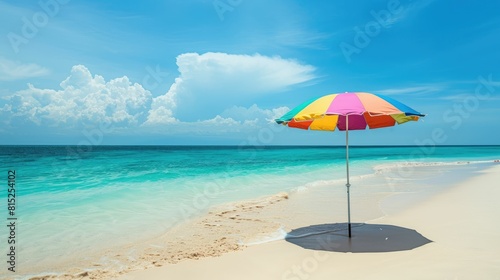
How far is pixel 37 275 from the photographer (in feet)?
15.8

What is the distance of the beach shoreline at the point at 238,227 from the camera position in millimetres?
5035

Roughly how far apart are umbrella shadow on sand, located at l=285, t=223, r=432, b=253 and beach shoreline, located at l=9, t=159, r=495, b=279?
1.46 feet

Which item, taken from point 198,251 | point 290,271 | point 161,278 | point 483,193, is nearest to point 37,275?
point 161,278

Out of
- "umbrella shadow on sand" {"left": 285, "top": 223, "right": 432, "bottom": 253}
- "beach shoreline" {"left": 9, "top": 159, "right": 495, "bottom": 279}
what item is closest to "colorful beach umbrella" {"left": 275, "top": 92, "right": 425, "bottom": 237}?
"umbrella shadow on sand" {"left": 285, "top": 223, "right": 432, "bottom": 253}

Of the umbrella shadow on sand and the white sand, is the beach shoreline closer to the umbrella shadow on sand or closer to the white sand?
the white sand

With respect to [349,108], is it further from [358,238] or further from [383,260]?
[358,238]

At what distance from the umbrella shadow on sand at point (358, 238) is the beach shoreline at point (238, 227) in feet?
1.46

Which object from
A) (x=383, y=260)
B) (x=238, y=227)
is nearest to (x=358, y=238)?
(x=383, y=260)

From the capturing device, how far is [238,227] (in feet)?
24.0

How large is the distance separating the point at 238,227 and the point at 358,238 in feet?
8.63

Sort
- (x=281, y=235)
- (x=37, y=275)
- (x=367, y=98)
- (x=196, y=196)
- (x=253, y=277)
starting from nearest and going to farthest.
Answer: (x=253, y=277)
(x=37, y=275)
(x=367, y=98)
(x=281, y=235)
(x=196, y=196)

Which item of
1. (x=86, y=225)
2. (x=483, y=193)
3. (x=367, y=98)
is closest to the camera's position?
(x=367, y=98)

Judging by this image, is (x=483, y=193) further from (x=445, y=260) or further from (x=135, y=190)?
(x=135, y=190)

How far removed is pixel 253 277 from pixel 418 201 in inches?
287
